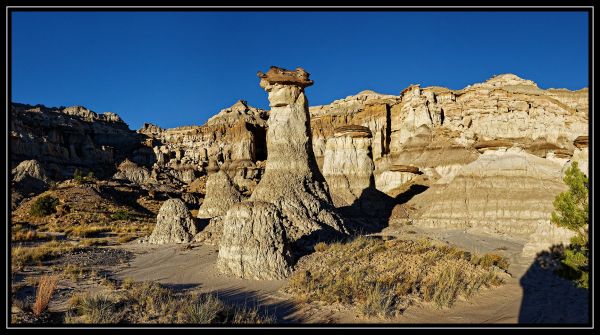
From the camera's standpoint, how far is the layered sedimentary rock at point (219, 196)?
27.0m

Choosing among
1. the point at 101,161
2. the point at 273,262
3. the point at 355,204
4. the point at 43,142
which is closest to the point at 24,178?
the point at 43,142

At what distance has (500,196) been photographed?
2512 cm

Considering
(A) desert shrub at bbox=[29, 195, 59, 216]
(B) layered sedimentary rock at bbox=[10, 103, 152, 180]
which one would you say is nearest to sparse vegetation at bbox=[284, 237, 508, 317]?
(A) desert shrub at bbox=[29, 195, 59, 216]

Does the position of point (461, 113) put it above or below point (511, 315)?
above

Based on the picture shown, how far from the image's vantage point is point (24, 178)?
175 feet

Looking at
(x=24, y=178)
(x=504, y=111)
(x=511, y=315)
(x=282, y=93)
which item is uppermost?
(x=504, y=111)

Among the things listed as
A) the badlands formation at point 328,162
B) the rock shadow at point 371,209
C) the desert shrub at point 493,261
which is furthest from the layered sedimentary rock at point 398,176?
the desert shrub at point 493,261

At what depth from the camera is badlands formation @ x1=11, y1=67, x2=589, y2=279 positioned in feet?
58.6

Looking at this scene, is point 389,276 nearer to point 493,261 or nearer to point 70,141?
point 493,261

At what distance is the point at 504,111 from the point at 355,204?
35522 millimetres

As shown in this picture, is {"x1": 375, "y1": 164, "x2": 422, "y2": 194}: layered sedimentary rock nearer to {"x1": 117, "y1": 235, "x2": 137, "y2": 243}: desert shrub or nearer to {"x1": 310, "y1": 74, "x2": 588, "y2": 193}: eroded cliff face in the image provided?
{"x1": 310, "y1": 74, "x2": 588, "y2": 193}: eroded cliff face

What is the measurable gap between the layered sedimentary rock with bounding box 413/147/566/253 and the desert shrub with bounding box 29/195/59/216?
3051cm
